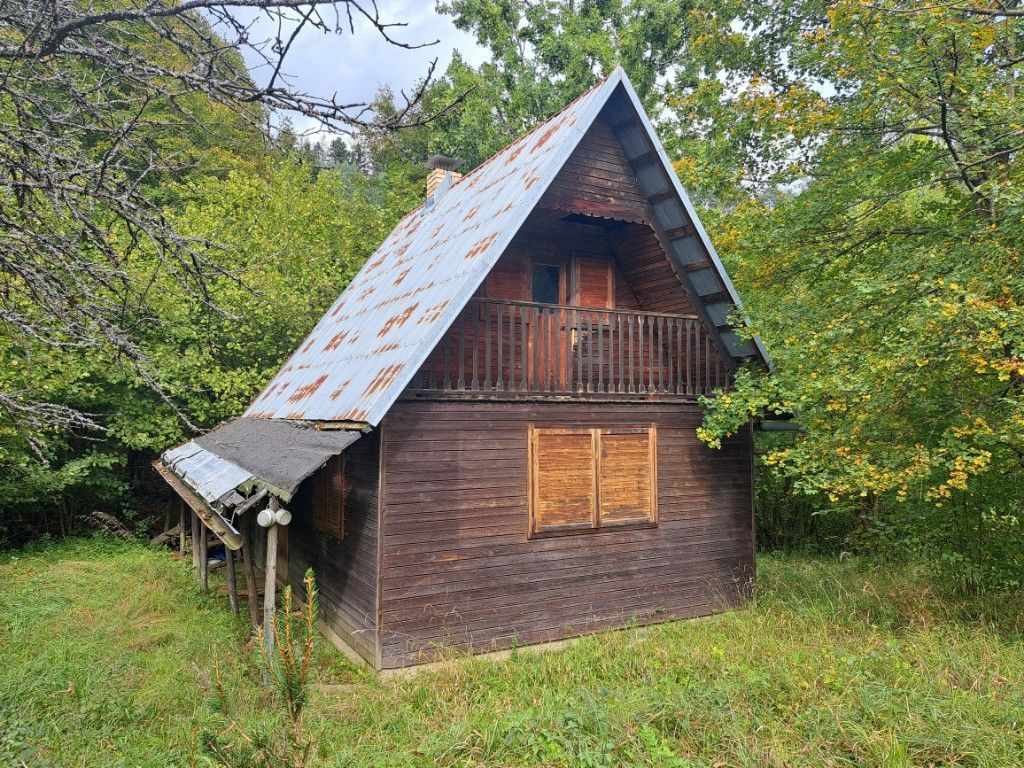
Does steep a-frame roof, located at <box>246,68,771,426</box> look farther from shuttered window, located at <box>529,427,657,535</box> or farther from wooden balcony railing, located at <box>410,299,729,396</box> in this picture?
shuttered window, located at <box>529,427,657,535</box>

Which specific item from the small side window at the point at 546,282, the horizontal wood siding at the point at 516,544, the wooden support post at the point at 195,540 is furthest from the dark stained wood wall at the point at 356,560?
the wooden support post at the point at 195,540

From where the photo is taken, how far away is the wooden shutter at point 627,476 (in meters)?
8.19

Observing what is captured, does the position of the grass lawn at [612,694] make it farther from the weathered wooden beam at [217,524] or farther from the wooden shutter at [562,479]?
the wooden shutter at [562,479]

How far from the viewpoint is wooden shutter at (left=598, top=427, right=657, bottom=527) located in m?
8.19

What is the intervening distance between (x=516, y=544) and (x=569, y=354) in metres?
2.38

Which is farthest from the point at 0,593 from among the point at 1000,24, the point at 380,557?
the point at 1000,24

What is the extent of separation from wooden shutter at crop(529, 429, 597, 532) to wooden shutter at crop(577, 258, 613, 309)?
2.08 meters

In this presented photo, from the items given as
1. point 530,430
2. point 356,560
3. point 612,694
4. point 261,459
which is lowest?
point 612,694

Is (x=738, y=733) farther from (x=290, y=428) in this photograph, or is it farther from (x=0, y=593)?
(x=0, y=593)

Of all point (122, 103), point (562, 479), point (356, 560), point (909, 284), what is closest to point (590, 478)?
point (562, 479)

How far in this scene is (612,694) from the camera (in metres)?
5.63

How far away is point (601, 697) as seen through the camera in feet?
18.0

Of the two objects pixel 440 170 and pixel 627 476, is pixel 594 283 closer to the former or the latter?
pixel 627 476

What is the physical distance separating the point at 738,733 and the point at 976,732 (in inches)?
65.9
